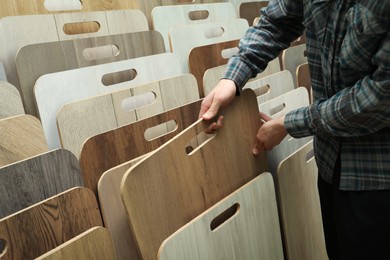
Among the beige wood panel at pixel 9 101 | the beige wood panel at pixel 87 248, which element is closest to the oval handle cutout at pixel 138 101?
the beige wood panel at pixel 9 101

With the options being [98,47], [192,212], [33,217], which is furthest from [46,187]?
[98,47]

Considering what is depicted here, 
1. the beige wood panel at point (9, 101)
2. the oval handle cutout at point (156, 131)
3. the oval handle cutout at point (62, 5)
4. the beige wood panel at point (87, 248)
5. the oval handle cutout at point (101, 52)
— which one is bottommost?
the beige wood panel at point (87, 248)

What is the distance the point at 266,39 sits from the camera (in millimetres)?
853

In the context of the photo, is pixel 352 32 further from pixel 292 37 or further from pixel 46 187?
pixel 46 187

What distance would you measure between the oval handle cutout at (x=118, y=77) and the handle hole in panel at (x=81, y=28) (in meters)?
0.14

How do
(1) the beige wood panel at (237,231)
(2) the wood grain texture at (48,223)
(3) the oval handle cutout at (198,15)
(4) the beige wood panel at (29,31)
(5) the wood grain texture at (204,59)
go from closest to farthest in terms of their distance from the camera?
(2) the wood grain texture at (48,223)
(1) the beige wood panel at (237,231)
(4) the beige wood panel at (29,31)
(5) the wood grain texture at (204,59)
(3) the oval handle cutout at (198,15)

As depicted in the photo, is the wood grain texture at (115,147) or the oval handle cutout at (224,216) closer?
the wood grain texture at (115,147)

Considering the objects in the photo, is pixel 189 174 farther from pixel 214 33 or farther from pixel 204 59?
pixel 214 33

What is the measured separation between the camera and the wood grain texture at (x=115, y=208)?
2.22ft

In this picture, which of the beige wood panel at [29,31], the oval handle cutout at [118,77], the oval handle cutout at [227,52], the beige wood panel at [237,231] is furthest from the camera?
the oval handle cutout at [227,52]

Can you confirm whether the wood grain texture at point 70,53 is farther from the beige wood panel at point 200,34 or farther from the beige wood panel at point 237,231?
the beige wood panel at point 237,231

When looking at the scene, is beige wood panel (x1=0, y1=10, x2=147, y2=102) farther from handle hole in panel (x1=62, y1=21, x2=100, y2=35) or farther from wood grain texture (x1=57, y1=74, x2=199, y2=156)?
wood grain texture (x1=57, y1=74, x2=199, y2=156)

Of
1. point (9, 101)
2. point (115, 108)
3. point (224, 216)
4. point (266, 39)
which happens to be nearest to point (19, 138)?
point (9, 101)

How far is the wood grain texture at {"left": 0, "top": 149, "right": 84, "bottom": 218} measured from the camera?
0.58 meters
